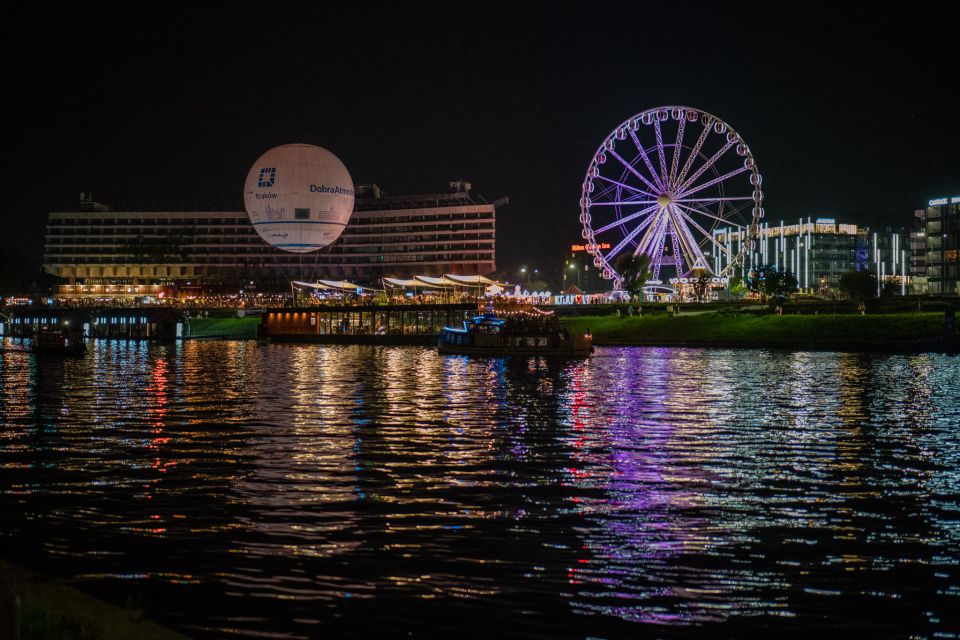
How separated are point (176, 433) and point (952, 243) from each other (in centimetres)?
18672

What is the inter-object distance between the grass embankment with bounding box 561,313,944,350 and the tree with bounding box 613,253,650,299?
40.8 feet

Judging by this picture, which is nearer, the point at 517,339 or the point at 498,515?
the point at 498,515

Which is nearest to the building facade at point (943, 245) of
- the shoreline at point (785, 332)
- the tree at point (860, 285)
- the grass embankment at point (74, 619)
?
the tree at point (860, 285)

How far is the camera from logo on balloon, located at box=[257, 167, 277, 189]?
135750 millimetres

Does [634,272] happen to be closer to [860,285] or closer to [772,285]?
[772,285]

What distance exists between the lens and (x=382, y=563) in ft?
46.3

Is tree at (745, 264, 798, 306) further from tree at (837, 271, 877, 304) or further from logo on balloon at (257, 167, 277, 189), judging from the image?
logo on balloon at (257, 167, 277, 189)

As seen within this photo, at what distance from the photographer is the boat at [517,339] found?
86.4 metres

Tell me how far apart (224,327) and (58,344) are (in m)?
82.0

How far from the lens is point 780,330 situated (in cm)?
10512

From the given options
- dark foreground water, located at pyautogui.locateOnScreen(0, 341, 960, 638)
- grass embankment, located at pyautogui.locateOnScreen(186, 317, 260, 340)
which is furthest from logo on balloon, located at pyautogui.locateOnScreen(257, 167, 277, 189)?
dark foreground water, located at pyautogui.locateOnScreen(0, 341, 960, 638)

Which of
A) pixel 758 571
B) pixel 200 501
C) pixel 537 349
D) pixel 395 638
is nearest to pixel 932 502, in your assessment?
pixel 758 571

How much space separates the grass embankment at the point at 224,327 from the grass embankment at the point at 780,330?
227 feet

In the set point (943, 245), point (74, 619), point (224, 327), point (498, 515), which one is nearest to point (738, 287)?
point (943, 245)
